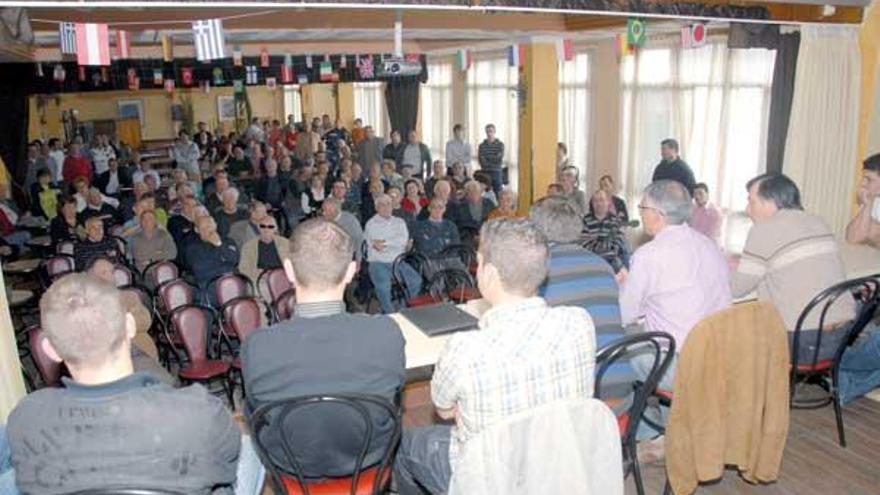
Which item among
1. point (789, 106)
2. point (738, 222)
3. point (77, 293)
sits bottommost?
point (738, 222)

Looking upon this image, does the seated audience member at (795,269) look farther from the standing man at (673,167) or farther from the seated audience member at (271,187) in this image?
the seated audience member at (271,187)

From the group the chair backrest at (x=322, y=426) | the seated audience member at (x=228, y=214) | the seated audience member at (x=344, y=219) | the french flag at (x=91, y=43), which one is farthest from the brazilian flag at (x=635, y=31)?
the chair backrest at (x=322, y=426)

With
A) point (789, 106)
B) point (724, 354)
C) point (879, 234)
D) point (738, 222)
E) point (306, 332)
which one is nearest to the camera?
point (306, 332)

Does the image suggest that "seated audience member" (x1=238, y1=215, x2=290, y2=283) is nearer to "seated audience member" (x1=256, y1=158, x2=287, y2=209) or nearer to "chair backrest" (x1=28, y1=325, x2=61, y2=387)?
"chair backrest" (x1=28, y1=325, x2=61, y2=387)

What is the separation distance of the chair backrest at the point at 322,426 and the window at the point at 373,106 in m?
14.0

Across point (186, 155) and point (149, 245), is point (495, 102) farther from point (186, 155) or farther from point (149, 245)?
point (149, 245)

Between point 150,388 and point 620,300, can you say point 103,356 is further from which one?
point 620,300

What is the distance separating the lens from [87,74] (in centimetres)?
969

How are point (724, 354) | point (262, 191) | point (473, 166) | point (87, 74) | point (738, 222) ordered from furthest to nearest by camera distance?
point (473, 166) < point (262, 191) < point (87, 74) < point (738, 222) < point (724, 354)

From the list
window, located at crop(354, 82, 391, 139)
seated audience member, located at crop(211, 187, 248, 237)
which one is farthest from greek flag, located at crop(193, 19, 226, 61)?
window, located at crop(354, 82, 391, 139)

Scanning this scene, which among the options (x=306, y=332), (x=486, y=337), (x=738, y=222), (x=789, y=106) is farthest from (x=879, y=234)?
(x=306, y=332)

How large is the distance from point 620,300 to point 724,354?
0.51 metres

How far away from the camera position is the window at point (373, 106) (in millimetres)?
16578

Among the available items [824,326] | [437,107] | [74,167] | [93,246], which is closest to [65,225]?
[93,246]
